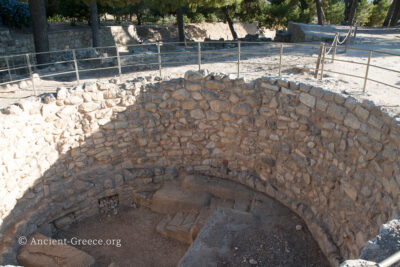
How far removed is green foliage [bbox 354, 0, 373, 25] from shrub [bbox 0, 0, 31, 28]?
2224 centimetres

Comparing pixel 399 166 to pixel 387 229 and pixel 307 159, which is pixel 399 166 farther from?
pixel 307 159

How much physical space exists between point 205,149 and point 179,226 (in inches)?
77.0

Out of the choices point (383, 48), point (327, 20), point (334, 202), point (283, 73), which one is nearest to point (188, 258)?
point (334, 202)

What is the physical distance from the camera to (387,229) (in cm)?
318

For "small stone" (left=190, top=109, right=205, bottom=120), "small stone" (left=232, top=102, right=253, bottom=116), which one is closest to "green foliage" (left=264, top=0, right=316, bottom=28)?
"small stone" (left=190, top=109, right=205, bottom=120)

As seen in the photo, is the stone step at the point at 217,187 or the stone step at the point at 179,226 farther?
the stone step at the point at 217,187

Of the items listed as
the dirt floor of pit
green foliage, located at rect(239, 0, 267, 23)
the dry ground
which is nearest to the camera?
the dirt floor of pit

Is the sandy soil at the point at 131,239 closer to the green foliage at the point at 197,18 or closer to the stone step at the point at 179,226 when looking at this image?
the stone step at the point at 179,226

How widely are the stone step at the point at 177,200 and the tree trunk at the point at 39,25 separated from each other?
7139 mm

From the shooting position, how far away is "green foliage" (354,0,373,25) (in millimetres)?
25703

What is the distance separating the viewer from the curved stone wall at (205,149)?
208 inches

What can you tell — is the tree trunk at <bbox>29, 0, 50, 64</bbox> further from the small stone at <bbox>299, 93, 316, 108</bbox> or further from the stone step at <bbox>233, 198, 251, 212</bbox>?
the small stone at <bbox>299, 93, 316, 108</bbox>

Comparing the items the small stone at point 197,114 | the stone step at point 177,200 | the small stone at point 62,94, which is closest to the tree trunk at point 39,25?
the small stone at point 62,94

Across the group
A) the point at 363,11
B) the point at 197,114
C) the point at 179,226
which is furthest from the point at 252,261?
the point at 363,11
